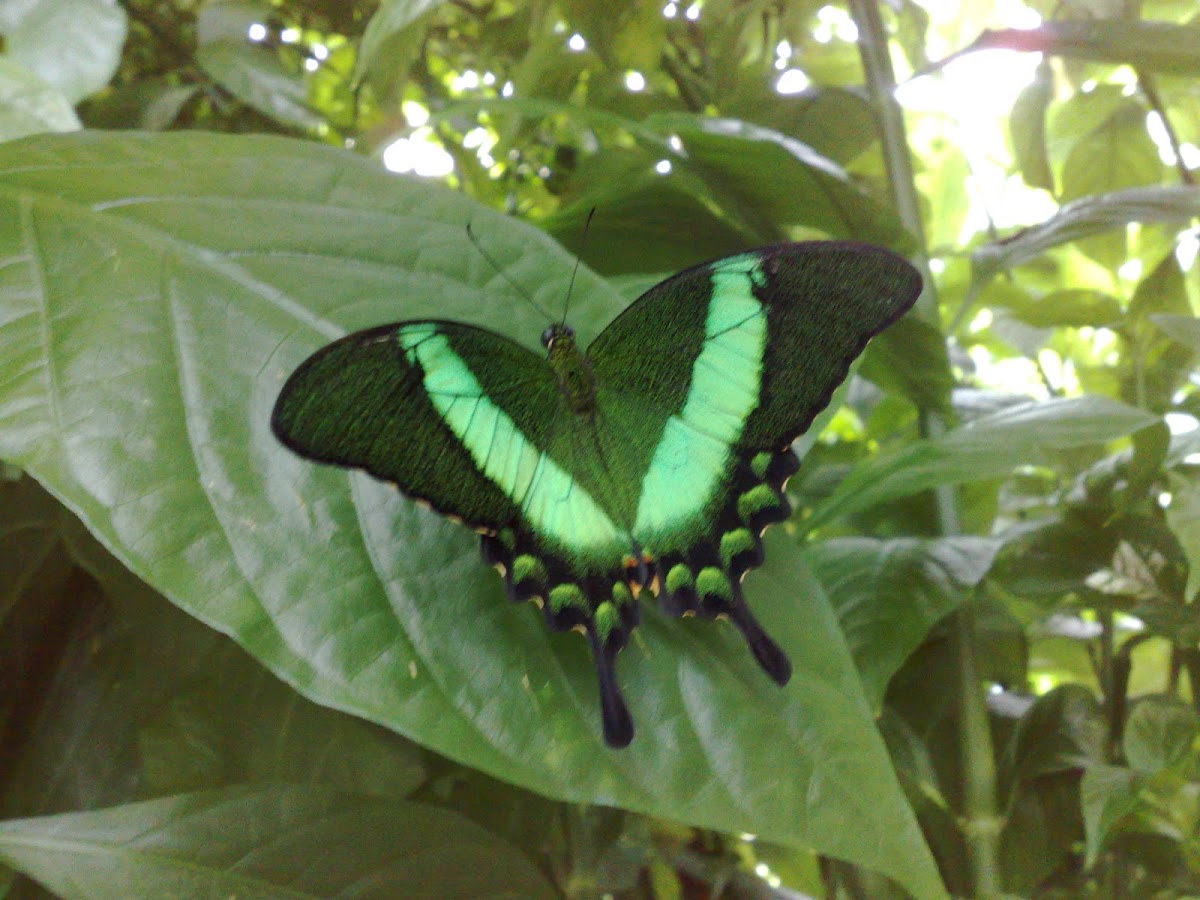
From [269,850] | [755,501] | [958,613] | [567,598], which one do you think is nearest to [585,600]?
[567,598]

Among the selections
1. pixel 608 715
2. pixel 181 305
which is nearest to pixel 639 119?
pixel 181 305

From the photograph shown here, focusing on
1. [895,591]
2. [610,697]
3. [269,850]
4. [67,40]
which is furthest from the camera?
[67,40]

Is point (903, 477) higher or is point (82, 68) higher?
point (82, 68)

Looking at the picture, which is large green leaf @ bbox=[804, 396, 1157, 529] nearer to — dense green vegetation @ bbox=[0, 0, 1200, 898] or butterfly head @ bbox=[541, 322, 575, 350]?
dense green vegetation @ bbox=[0, 0, 1200, 898]

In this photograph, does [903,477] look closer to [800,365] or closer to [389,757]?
[800,365]

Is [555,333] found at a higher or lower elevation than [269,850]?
higher

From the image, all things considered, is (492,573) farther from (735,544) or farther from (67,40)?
(67,40)

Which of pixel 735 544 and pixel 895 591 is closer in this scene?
pixel 735 544
